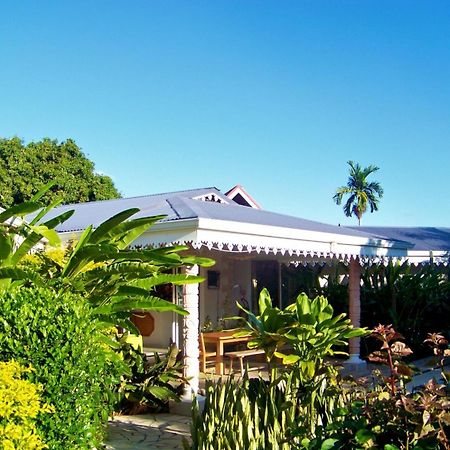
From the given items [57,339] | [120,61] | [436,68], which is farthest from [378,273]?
[57,339]

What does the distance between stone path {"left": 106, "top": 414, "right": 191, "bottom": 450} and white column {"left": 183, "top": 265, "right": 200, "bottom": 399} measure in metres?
0.59

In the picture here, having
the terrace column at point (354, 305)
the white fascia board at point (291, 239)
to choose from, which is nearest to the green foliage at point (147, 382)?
the white fascia board at point (291, 239)

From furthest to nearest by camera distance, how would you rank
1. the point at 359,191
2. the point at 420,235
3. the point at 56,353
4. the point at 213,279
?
the point at 359,191, the point at 420,235, the point at 213,279, the point at 56,353

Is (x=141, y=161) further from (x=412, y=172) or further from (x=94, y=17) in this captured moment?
(x=412, y=172)

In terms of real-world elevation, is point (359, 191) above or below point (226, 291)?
above

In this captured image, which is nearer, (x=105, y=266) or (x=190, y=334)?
(x=105, y=266)

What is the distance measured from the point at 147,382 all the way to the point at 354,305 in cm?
543

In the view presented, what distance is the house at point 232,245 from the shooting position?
9156mm

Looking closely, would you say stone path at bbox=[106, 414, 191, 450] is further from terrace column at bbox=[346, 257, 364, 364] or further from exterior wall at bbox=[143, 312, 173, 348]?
exterior wall at bbox=[143, 312, 173, 348]

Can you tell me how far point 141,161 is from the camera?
17.1 metres

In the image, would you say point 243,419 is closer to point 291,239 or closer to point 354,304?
point 291,239

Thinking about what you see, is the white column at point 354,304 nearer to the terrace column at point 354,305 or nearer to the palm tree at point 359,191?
the terrace column at point 354,305

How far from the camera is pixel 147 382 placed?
30.0 ft

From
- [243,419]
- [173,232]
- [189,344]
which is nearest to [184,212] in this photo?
[173,232]
